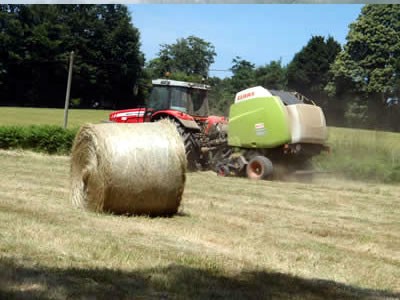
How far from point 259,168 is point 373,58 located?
3.58 metres

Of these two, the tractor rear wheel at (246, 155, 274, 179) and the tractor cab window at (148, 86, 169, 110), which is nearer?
the tractor rear wheel at (246, 155, 274, 179)

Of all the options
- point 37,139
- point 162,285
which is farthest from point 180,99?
point 162,285

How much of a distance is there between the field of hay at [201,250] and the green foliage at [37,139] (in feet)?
29.9

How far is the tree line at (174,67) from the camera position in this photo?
12.4 m

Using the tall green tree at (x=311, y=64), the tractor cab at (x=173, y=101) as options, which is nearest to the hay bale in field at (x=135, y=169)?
the tractor cab at (x=173, y=101)

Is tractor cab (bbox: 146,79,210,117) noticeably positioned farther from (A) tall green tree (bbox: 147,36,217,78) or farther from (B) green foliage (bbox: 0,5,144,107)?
(A) tall green tree (bbox: 147,36,217,78)

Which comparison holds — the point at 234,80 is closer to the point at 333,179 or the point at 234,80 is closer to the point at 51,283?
the point at 333,179

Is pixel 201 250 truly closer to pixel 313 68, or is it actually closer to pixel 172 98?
pixel 172 98

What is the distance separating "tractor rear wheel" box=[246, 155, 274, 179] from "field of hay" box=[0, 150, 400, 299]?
11.8 ft

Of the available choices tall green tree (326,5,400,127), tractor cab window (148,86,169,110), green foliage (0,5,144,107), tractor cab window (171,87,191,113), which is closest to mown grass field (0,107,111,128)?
green foliage (0,5,144,107)

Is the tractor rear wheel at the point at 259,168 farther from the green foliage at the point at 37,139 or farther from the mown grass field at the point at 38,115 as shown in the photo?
the mown grass field at the point at 38,115

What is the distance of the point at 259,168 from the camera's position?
13.9m

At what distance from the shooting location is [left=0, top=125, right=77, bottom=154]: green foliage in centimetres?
1898

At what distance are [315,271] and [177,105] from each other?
10455mm
